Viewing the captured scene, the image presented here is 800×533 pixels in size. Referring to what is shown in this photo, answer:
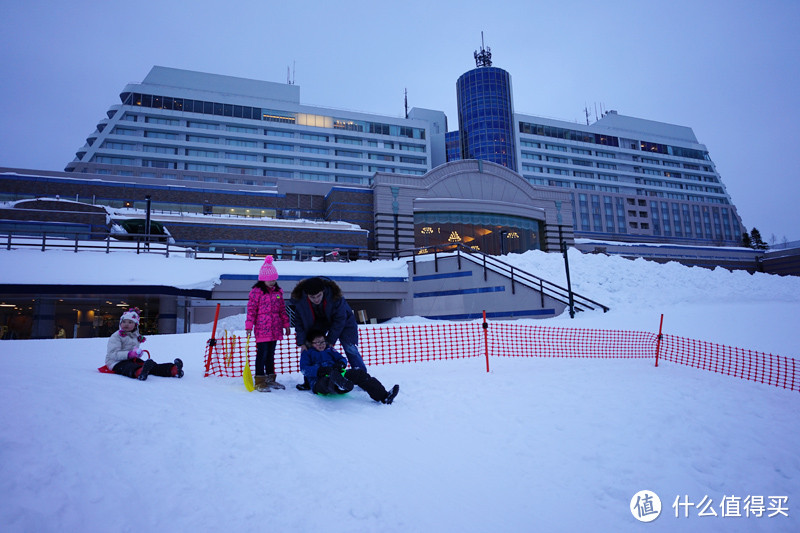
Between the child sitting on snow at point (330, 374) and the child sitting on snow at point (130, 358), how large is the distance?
2047 millimetres

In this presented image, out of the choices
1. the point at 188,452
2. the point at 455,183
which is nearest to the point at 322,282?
the point at 188,452

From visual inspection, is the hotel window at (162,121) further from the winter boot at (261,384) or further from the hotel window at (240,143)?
the winter boot at (261,384)

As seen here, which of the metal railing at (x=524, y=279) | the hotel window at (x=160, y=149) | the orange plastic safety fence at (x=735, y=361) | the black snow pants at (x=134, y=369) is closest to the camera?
the black snow pants at (x=134, y=369)

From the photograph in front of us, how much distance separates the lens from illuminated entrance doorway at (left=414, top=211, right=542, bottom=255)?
110 ft

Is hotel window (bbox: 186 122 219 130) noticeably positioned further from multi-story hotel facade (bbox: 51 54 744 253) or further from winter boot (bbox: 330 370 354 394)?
winter boot (bbox: 330 370 354 394)

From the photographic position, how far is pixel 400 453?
4.33m

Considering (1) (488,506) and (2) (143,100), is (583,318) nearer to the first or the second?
(1) (488,506)

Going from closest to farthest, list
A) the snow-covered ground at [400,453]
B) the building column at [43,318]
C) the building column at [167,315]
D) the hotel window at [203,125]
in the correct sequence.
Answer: the snow-covered ground at [400,453] → the building column at [43,318] → the building column at [167,315] → the hotel window at [203,125]

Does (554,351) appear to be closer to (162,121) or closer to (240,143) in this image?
(240,143)

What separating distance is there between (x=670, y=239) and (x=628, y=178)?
19.8 metres

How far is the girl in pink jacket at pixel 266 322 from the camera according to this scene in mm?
6148

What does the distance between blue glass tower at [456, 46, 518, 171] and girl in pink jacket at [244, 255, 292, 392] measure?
7578 cm

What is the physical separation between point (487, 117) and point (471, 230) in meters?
54.0

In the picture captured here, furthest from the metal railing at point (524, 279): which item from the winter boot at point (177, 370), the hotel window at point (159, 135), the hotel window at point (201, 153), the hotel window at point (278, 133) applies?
the hotel window at point (159, 135)
